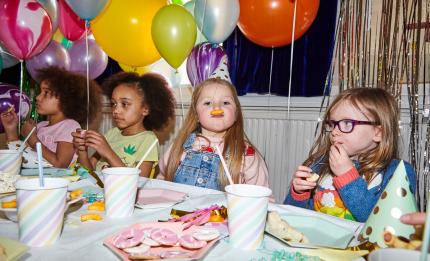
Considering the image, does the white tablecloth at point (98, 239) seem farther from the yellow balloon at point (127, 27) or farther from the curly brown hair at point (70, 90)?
the curly brown hair at point (70, 90)

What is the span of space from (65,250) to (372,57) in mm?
1974

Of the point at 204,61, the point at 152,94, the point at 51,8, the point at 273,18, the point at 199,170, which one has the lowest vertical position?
the point at 199,170

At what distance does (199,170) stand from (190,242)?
37.3 inches

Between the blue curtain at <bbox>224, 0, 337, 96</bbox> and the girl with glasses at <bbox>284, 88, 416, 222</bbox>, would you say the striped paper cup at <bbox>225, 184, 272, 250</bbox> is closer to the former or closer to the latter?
the girl with glasses at <bbox>284, 88, 416, 222</bbox>

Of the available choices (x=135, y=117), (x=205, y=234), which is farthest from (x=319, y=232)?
(x=135, y=117)

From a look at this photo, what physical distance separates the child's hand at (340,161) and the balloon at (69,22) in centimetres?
203

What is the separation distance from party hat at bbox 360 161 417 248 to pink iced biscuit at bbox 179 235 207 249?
1.08 feet

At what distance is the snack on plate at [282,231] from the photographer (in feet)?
2.32

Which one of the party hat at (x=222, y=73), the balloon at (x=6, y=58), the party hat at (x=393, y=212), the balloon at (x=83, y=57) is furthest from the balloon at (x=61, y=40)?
the party hat at (x=393, y=212)

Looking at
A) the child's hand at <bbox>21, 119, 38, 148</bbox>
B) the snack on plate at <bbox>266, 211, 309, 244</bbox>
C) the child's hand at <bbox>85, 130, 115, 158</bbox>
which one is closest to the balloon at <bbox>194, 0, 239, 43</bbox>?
the child's hand at <bbox>85, 130, 115, 158</bbox>

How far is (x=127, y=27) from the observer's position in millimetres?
2109

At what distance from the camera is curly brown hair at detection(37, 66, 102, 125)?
Answer: 2.48m

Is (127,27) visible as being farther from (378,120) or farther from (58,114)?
(378,120)

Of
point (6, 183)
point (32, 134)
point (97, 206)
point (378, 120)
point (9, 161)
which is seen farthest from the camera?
point (32, 134)
